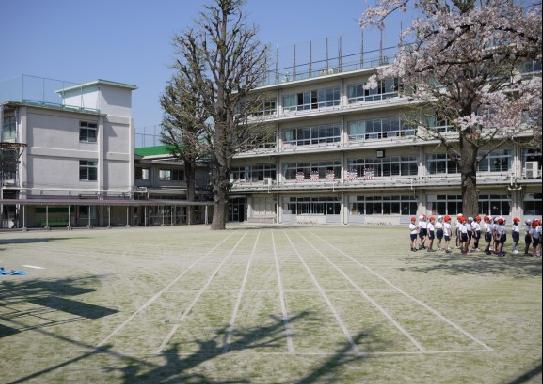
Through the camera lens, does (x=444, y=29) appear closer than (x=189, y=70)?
Yes

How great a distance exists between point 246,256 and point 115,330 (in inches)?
403

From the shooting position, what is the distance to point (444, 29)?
10.8m

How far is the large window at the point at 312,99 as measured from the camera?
49344mm

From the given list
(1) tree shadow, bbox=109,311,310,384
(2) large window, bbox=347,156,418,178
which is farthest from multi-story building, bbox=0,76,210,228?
(1) tree shadow, bbox=109,311,310,384

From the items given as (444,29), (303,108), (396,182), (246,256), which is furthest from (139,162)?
(444,29)

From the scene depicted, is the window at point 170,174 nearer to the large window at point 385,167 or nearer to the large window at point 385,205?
the large window at point 385,167

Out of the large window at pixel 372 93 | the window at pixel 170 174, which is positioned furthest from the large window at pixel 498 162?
the window at pixel 170 174

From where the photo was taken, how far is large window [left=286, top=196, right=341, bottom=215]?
49.9 metres

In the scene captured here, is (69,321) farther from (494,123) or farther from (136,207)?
(136,207)

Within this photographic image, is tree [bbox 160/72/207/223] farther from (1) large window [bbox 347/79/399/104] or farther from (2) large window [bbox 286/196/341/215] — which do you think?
(1) large window [bbox 347/79/399/104]

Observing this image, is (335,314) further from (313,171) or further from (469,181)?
(313,171)

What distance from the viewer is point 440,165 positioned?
43219mm

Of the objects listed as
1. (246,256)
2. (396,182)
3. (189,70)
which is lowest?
(246,256)

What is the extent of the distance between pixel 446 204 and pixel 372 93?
1161 cm
